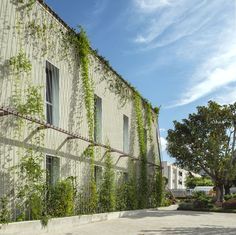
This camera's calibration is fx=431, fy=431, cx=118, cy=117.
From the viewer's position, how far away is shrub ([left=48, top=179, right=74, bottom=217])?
12750 millimetres

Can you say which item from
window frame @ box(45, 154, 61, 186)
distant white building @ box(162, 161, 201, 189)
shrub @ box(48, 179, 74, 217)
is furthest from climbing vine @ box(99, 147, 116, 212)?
distant white building @ box(162, 161, 201, 189)

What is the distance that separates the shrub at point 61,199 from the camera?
12.8 metres

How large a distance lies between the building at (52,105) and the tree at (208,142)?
6.85 m

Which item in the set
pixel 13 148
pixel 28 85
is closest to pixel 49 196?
pixel 13 148

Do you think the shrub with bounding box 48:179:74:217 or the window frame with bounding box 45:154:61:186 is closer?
the shrub with bounding box 48:179:74:217

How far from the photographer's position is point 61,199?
42.8 feet

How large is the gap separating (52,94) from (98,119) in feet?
14.2

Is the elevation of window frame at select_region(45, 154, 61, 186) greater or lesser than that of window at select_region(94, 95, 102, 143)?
lesser

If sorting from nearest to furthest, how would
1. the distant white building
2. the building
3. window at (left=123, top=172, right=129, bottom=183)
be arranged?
the building → window at (left=123, top=172, right=129, bottom=183) → the distant white building

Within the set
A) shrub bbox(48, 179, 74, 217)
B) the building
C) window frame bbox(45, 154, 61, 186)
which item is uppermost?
the building

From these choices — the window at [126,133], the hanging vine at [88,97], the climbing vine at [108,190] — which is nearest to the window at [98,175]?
the climbing vine at [108,190]

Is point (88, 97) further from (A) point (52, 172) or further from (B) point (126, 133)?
(B) point (126, 133)

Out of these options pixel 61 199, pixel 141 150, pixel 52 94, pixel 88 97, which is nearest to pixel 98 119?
pixel 88 97

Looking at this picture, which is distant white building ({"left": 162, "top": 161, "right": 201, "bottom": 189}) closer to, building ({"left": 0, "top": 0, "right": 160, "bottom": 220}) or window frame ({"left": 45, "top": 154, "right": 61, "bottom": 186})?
building ({"left": 0, "top": 0, "right": 160, "bottom": 220})
